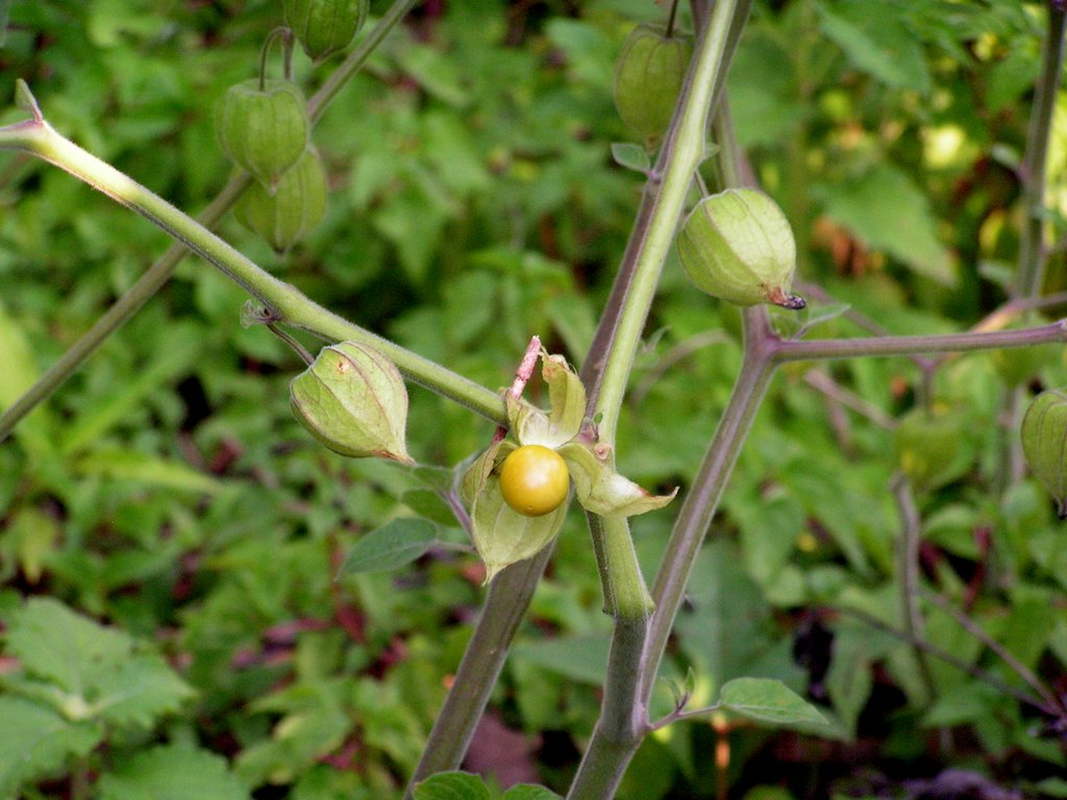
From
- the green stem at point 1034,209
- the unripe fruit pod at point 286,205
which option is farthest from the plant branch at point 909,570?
the unripe fruit pod at point 286,205

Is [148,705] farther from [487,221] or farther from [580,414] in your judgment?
[487,221]

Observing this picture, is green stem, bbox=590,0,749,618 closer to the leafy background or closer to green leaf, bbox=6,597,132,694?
the leafy background

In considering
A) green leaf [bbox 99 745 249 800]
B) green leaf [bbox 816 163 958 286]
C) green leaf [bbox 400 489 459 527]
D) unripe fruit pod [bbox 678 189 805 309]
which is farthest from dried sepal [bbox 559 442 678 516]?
green leaf [bbox 816 163 958 286]

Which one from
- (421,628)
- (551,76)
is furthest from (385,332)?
(421,628)

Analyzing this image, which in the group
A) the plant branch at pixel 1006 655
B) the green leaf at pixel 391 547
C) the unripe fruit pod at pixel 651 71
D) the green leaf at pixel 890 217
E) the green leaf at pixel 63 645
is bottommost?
the green leaf at pixel 63 645

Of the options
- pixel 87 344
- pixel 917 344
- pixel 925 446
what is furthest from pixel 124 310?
pixel 925 446

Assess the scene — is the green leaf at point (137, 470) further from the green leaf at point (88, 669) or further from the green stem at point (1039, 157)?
the green stem at point (1039, 157)
